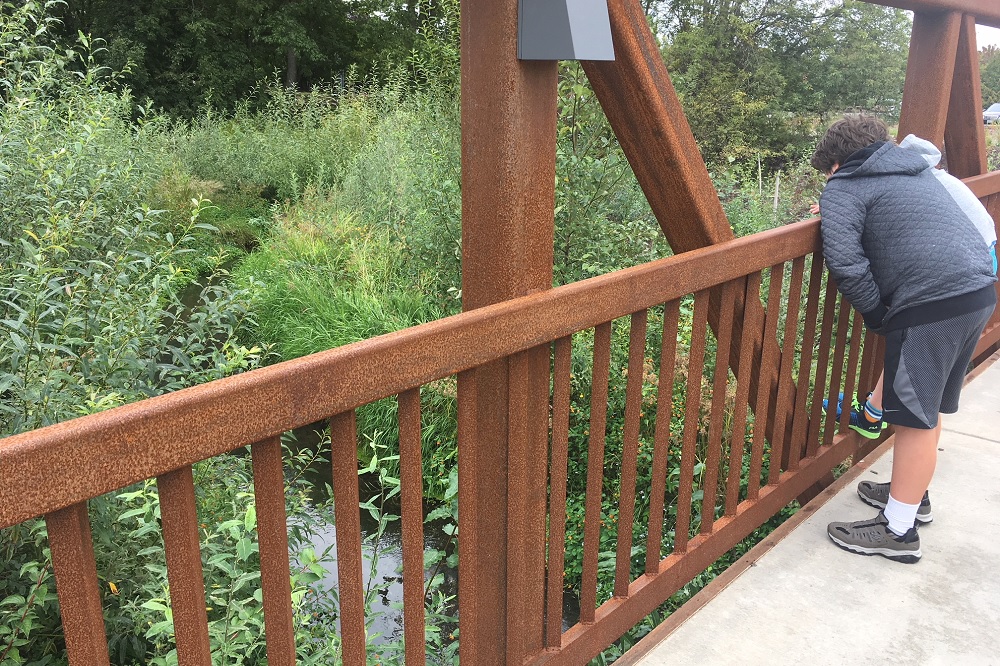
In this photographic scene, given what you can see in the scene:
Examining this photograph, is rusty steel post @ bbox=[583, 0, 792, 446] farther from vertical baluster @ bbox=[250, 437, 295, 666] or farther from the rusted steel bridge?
vertical baluster @ bbox=[250, 437, 295, 666]

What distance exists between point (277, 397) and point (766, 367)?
1.98 m

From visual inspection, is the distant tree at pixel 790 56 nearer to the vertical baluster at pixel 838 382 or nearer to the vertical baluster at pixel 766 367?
the vertical baluster at pixel 838 382

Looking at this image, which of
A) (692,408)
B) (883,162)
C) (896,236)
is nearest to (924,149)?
(883,162)

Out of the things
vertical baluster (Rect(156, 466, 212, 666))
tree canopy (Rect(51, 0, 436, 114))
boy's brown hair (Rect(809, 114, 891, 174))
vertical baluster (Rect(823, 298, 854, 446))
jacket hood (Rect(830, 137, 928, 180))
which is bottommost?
vertical baluster (Rect(823, 298, 854, 446))

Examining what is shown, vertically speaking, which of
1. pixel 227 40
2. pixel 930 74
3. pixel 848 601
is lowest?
pixel 848 601

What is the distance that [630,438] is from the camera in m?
2.27

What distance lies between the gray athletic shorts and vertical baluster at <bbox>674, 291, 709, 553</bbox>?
808 millimetres

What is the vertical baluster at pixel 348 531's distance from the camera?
1.51 meters

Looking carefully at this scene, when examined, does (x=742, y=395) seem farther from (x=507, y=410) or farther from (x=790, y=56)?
(x=790, y=56)

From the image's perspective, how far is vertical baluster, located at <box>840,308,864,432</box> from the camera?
10.8 ft

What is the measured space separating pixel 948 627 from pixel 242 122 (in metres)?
15.0

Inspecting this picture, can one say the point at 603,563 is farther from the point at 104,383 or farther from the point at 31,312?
the point at 31,312

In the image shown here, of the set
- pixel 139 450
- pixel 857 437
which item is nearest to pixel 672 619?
pixel 857 437

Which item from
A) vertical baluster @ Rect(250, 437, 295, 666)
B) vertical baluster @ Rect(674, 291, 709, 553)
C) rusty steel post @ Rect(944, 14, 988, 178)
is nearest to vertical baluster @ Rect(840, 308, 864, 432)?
vertical baluster @ Rect(674, 291, 709, 553)
